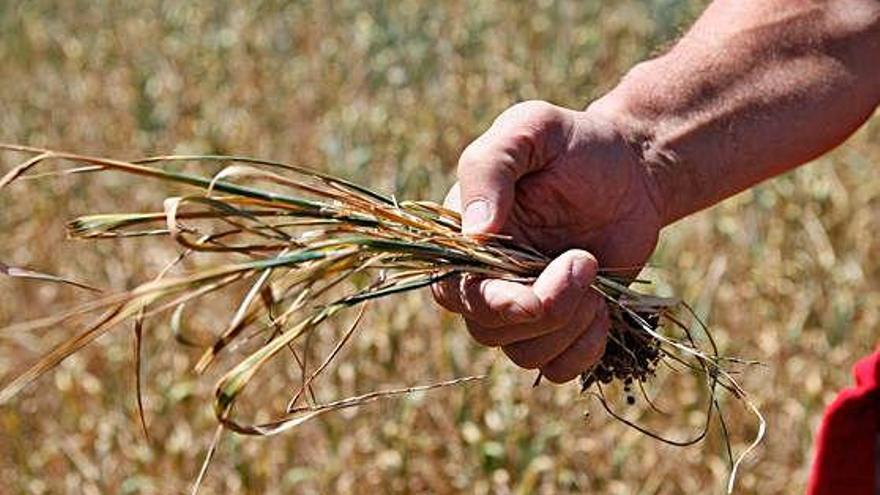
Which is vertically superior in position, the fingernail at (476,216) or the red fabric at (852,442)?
the fingernail at (476,216)

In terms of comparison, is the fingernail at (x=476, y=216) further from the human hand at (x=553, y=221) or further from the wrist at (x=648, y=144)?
the wrist at (x=648, y=144)

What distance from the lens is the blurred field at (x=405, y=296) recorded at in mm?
3535

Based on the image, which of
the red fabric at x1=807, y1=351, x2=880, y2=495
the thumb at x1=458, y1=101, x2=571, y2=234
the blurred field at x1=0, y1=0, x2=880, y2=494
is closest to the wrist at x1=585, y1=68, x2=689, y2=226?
the thumb at x1=458, y1=101, x2=571, y2=234

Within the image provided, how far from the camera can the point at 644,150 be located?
2.31 meters

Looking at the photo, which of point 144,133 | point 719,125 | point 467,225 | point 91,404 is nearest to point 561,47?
point 144,133

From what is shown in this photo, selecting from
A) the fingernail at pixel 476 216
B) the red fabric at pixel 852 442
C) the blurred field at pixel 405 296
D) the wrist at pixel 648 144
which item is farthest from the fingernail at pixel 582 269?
the blurred field at pixel 405 296

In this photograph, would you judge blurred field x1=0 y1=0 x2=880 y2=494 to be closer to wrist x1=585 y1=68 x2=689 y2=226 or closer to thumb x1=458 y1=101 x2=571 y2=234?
wrist x1=585 y1=68 x2=689 y2=226

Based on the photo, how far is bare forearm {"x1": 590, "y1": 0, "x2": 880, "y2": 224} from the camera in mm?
2340

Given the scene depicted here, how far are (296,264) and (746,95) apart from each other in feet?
2.56

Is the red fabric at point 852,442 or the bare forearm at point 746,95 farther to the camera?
the red fabric at point 852,442

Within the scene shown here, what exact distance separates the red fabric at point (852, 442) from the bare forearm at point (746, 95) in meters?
0.38

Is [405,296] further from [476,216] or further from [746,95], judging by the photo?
[476,216]

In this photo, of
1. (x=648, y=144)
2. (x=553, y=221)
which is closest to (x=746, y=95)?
(x=648, y=144)

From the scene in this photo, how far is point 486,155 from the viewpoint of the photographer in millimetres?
2070
